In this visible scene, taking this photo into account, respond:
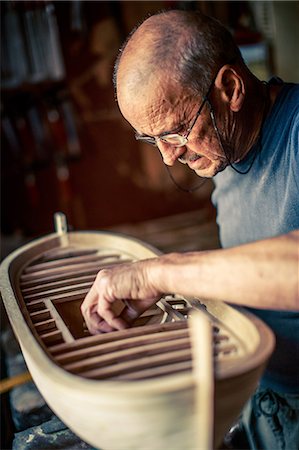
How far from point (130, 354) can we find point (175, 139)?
0.69 metres

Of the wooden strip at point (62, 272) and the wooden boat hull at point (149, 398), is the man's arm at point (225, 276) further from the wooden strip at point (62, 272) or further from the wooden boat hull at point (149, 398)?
the wooden strip at point (62, 272)

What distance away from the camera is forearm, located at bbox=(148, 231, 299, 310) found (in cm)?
120

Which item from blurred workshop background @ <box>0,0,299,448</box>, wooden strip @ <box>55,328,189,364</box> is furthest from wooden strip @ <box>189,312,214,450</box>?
blurred workshop background @ <box>0,0,299,448</box>

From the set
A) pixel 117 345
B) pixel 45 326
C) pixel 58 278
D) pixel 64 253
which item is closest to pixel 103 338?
pixel 117 345

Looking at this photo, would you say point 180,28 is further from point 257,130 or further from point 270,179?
point 270,179

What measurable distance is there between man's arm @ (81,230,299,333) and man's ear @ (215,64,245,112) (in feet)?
1.82

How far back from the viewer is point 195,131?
5.52 ft

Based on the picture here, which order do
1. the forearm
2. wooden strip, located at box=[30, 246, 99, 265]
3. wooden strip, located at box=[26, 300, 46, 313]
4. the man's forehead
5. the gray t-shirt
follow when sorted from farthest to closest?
wooden strip, located at box=[30, 246, 99, 265] → wooden strip, located at box=[26, 300, 46, 313] → the gray t-shirt → the man's forehead → the forearm

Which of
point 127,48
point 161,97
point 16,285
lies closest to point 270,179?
point 161,97

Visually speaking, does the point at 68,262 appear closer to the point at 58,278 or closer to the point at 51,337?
the point at 58,278

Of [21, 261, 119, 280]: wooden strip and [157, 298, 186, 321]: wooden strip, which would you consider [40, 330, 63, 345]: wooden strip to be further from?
[21, 261, 119, 280]: wooden strip

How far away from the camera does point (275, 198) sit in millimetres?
1795

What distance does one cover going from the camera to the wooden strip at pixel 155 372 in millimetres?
1261

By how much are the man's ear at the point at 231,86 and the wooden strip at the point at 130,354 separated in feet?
2.33
